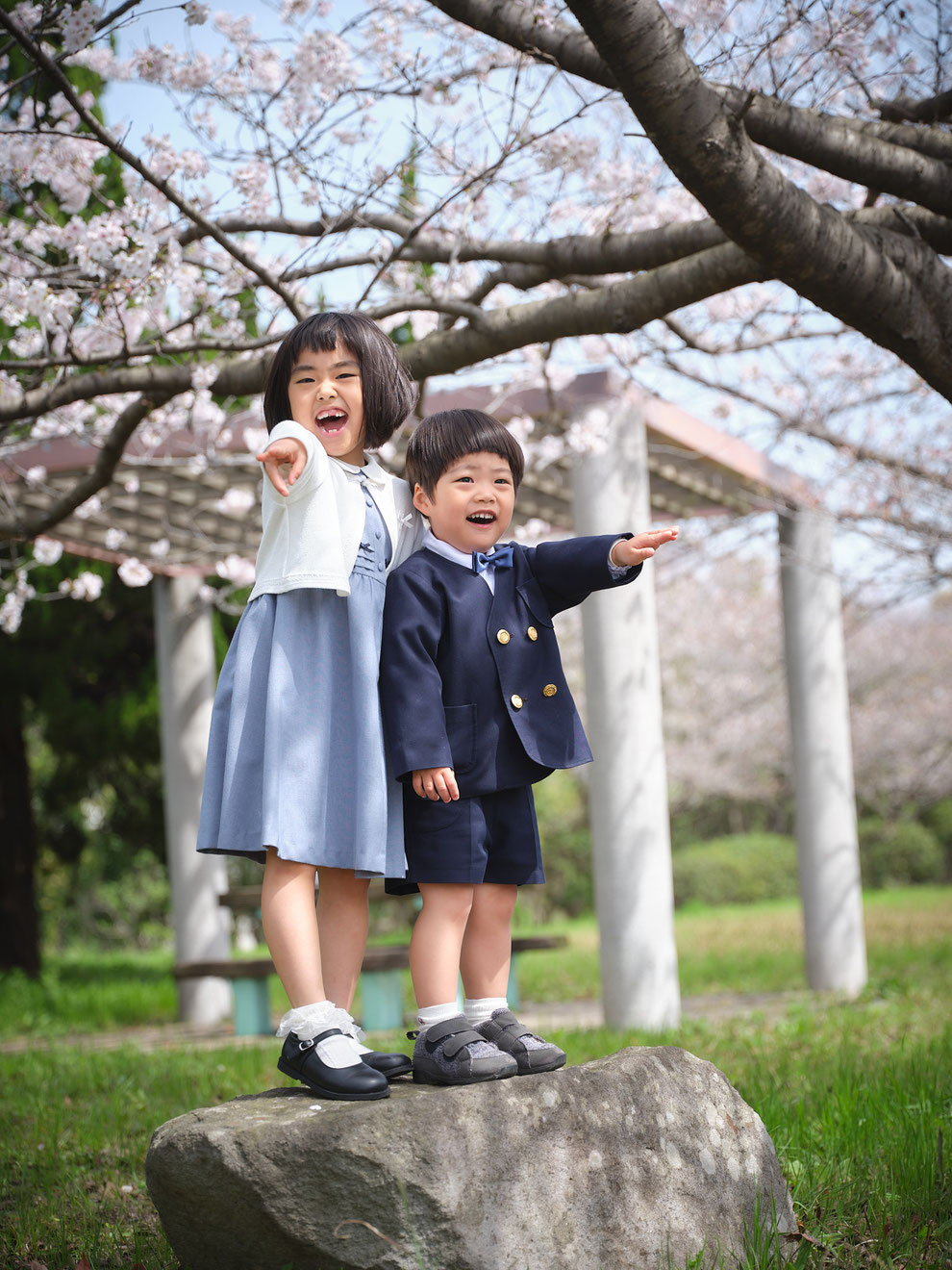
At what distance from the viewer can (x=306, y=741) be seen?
245cm

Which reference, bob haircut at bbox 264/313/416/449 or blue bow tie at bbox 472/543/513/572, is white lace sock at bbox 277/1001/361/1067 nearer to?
blue bow tie at bbox 472/543/513/572

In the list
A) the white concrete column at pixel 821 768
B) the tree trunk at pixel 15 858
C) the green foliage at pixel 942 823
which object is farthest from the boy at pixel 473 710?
the green foliage at pixel 942 823

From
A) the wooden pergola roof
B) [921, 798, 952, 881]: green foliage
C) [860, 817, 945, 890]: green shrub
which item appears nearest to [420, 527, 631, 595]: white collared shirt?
the wooden pergola roof

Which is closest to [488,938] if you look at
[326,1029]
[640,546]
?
[326,1029]

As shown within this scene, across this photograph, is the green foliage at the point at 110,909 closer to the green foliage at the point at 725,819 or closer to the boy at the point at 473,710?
the green foliage at the point at 725,819

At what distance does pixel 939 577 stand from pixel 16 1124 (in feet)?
20.4

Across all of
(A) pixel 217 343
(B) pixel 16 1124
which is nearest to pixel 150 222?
(A) pixel 217 343

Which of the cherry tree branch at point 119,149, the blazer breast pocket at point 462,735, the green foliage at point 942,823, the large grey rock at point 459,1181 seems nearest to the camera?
the large grey rock at point 459,1181

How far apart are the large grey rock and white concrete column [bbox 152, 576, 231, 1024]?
20.5ft

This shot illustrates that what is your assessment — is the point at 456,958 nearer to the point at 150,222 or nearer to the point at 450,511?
the point at 450,511

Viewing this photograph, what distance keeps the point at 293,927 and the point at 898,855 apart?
68.7ft

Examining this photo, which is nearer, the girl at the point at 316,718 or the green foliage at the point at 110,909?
the girl at the point at 316,718

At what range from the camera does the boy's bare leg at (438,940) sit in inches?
96.8

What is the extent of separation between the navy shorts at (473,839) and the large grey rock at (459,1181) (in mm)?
430
